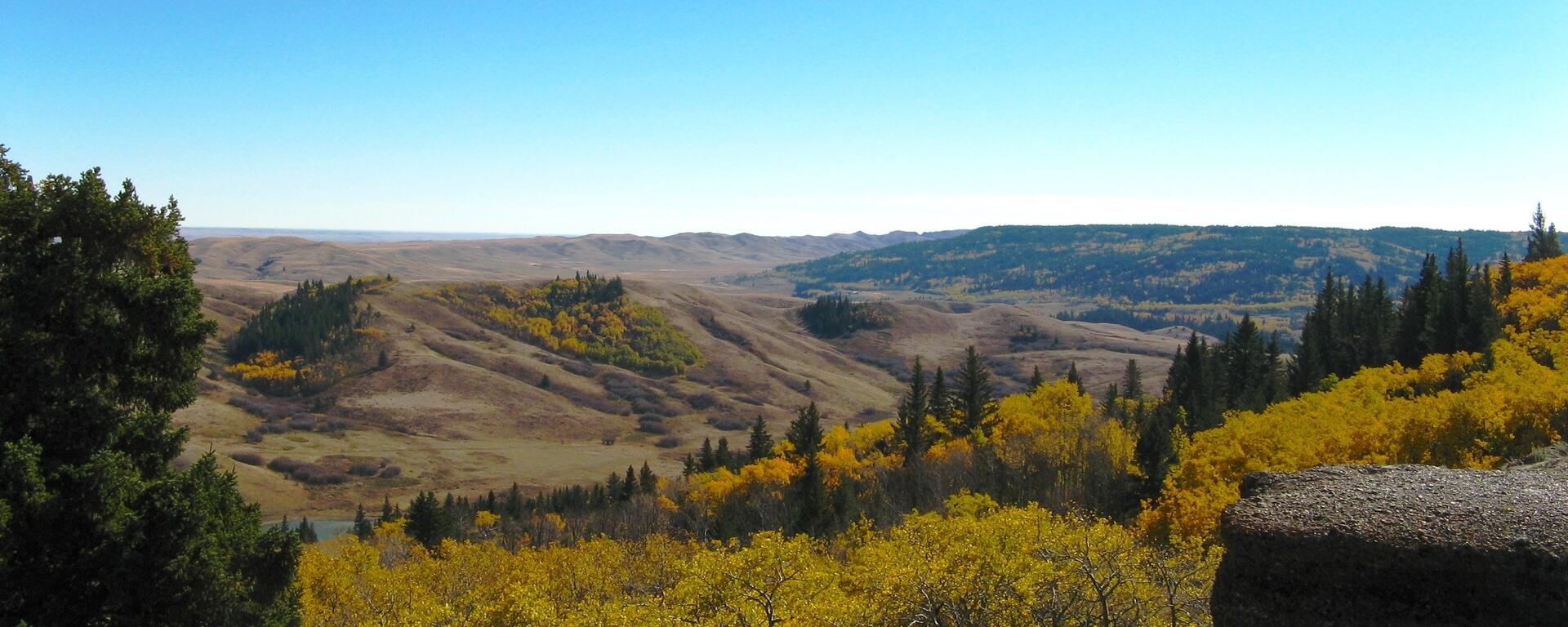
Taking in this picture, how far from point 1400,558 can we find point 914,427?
271ft

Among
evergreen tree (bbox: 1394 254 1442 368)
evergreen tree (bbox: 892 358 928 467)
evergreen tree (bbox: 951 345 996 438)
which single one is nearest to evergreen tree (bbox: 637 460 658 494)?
evergreen tree (bbox: 892 358 928 467)

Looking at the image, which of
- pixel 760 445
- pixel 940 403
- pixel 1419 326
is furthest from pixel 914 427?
pixel 1419 326

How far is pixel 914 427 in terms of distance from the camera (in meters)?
98.2

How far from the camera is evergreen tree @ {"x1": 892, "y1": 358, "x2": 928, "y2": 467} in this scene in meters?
94.7

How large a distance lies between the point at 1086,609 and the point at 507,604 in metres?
17.1

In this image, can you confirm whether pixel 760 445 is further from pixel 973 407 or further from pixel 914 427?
pixel 973 407

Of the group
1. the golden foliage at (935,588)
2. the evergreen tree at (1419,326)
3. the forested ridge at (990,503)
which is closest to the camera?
the golden foliage at (935,588)

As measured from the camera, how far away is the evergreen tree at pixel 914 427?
311ft

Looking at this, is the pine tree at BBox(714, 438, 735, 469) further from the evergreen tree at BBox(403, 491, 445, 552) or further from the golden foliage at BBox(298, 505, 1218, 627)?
the golden foliage at BBox(298, 505, 1218, 627)

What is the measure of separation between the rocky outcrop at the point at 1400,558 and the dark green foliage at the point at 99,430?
74.3ft

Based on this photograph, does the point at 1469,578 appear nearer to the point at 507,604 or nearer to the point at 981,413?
the point at 507,604

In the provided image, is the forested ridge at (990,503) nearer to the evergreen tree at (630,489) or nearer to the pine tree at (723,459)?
the evergreen tree at (630,489)

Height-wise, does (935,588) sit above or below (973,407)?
above

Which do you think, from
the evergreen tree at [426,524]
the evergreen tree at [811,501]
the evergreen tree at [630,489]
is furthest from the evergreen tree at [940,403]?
the evergreen tree at [426,524]
